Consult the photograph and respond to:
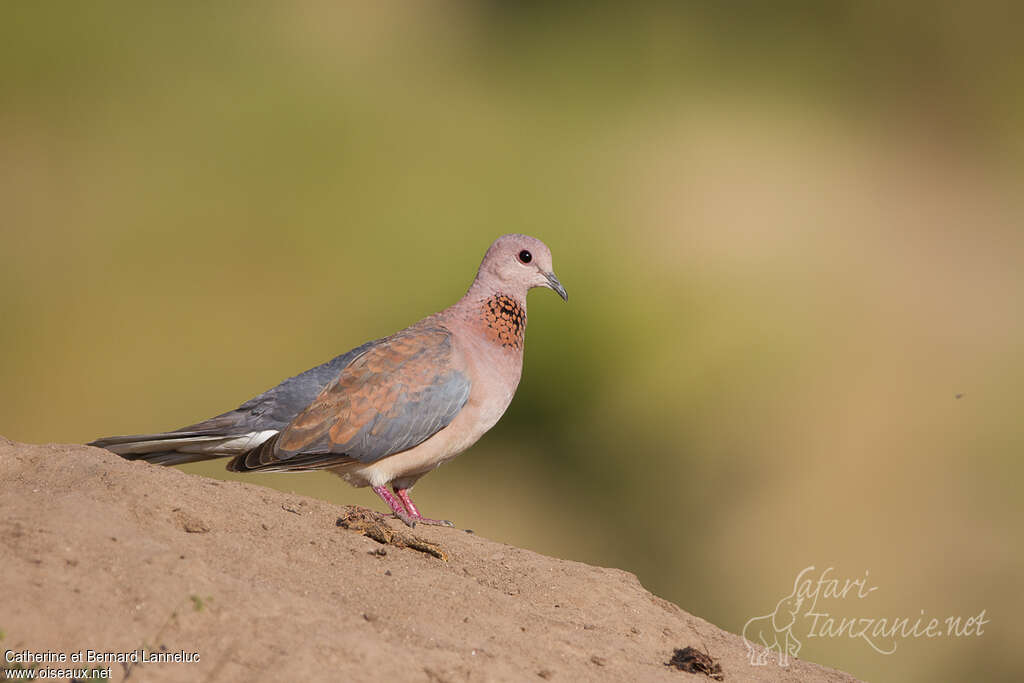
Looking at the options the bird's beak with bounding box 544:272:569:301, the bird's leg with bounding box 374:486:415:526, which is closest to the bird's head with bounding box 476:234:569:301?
the bird's beak with bounding box 544:272:569:301

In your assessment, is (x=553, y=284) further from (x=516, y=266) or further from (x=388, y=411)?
(x=388, y=411)

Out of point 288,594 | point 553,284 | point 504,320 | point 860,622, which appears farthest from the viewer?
point 860,622

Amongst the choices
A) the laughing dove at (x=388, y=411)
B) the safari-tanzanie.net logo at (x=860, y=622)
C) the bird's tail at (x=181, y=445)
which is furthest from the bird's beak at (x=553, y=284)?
the safari-tanzanie.net logo at (x=860, y=622)

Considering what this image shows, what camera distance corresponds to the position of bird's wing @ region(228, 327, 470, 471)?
5398 millimetres

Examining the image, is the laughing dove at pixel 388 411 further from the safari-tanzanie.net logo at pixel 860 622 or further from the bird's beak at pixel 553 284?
the safari-tanzanie.net logo at pixel 860 622

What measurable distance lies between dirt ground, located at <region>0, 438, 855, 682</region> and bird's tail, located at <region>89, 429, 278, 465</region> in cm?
79

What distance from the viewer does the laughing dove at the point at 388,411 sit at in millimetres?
5418

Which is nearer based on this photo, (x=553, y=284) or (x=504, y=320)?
(x=504, y=320)

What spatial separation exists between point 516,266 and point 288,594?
327cm

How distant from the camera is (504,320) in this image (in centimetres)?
598

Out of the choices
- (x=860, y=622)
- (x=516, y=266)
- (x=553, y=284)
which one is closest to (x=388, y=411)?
(x=516, y=266)

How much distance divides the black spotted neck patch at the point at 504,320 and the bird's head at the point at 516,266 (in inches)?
3.3

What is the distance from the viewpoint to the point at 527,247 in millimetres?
6188

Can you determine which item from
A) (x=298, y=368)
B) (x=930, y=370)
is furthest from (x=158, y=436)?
(x=930, y=370)
